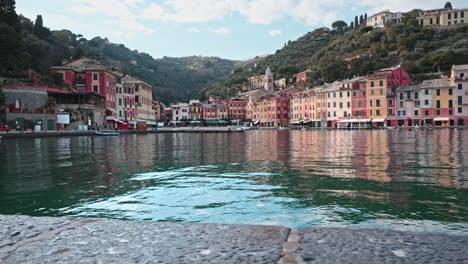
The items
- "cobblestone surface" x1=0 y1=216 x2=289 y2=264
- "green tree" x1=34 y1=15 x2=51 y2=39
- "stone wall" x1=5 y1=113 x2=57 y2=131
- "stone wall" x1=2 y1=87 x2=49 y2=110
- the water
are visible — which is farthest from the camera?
"green tree" x1=34 y1=15 x2=51 y2=39

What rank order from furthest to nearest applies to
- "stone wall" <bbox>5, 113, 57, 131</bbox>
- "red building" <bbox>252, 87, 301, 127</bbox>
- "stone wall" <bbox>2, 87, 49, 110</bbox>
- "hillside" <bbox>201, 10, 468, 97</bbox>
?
"red building" <bbox>252, 87, 301, 127</bbox> → "hillside" <bbox>201, 10, 468, 97</bbox> → "stone wall" <bbox>2, 87, 49, 110</bbox> → "stone wall" <bbox>5, 113, 57, 131</bbox>

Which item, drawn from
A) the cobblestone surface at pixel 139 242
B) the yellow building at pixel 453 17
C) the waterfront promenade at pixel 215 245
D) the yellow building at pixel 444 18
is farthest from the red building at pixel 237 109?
the waterfront promenade at pixel 215 245

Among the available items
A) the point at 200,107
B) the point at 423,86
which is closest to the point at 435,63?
the point at 423,86

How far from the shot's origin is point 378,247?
10.3 feet

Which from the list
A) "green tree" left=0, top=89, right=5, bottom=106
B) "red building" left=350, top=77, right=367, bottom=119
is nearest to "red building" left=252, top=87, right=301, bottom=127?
"red building" left=350, top=77, right=367, bottom=119

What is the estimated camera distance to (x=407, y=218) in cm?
652

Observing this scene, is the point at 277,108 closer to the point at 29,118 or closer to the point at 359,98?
the point at 359,98

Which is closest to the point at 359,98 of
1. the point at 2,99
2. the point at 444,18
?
the point at 2,99

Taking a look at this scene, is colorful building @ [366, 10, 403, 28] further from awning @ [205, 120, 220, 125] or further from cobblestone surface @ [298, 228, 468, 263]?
cobblestone surface @ [298, 228, 468, 263]

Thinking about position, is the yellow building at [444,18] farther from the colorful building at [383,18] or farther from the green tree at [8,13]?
the green tree at [8,13]

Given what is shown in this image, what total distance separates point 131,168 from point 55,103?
48.1m

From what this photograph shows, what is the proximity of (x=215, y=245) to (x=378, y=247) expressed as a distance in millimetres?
1541

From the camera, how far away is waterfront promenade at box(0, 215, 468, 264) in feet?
9.73

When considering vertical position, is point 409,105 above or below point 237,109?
below
